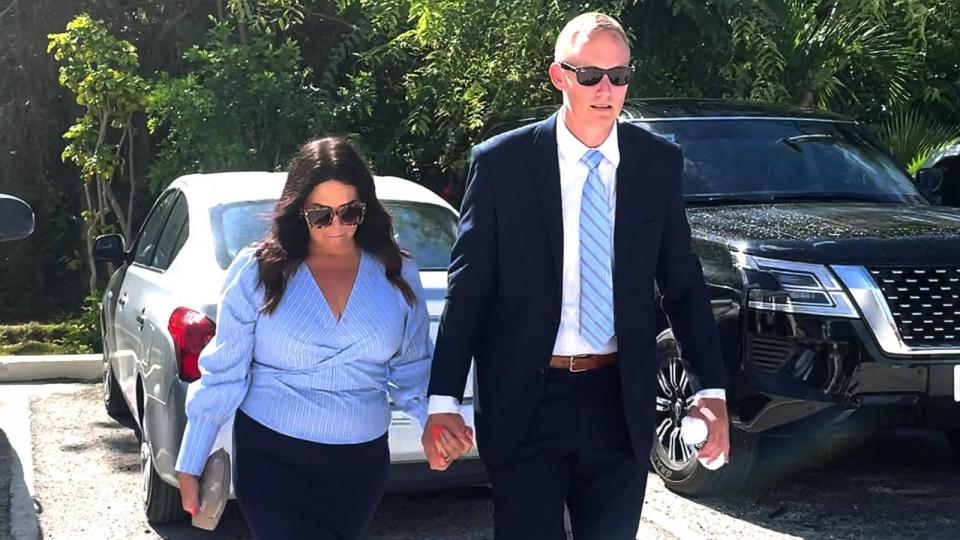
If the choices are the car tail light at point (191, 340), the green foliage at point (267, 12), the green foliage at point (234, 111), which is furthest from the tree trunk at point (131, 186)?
the car tail light at point (191, 340)

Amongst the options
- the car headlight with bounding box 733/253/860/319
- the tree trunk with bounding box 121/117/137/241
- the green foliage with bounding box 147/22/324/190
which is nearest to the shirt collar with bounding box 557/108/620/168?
the car headlight with bounding box 733/253/860/319

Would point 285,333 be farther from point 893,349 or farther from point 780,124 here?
point 780,124

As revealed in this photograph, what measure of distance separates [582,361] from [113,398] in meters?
5.06

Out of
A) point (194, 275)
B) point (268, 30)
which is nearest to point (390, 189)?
point (194, 275)

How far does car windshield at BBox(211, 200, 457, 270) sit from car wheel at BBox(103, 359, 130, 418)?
223cm

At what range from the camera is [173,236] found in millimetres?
5914

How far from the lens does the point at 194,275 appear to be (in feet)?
16.8

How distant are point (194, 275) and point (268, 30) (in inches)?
244

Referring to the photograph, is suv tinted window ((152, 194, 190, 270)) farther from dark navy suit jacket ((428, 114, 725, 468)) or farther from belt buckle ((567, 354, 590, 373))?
belt buckle ((567, 354, 590, 373))

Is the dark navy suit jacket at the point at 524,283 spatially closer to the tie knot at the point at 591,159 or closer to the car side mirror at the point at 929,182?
the tie knot at the point at 591,159

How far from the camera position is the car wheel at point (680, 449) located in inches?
225

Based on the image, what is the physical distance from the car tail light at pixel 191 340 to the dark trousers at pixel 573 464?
190cm

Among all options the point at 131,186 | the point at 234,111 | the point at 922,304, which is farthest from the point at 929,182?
the point at 131,186

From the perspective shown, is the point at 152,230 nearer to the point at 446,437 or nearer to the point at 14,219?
the point at 14,219
